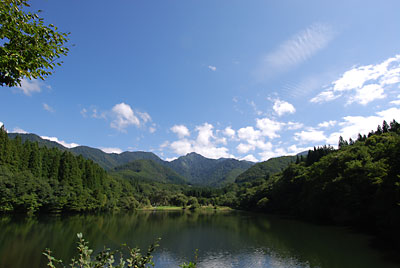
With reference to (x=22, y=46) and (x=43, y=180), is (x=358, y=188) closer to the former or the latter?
(x=22, y=46)

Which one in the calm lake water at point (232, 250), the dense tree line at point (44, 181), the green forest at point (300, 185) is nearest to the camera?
the calm lake water at point (232, 250)

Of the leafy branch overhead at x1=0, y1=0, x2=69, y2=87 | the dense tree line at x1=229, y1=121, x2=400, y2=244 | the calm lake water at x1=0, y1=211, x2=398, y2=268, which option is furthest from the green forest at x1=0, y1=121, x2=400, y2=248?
the leafy branch overhead at x1=0, y1=0, x2=69, y2=87

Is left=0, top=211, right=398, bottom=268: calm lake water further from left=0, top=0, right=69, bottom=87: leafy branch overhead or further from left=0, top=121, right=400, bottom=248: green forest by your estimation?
left=0, top=0, right=69, bottom=87: leafy branch overhead

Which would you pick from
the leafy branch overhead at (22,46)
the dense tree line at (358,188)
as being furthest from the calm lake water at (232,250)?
the leafy branch overhead at (22,46)

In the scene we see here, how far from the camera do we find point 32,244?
2844cm

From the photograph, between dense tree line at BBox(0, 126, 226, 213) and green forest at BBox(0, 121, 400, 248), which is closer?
green forest at BBox(0, 121, 400, 248)

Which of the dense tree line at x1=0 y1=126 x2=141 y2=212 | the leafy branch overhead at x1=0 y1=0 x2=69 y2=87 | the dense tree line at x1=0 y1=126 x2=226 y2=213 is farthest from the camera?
the dense tree line at x1=0 y1=126 x2=226 y2=213

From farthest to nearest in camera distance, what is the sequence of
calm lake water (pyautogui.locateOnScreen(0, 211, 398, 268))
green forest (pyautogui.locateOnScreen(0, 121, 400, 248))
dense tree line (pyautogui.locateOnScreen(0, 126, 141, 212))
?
dense tree line (pyautogui.locateOnScreen(0, 126, 141, 212)), green forest (pyautogui.locateOnScreen(0, 121, 400, 248)), calm lake water (pyautogui.locateOnScreen(0, 211, 398, 268))

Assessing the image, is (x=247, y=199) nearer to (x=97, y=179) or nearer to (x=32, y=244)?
(x=97, y=179)

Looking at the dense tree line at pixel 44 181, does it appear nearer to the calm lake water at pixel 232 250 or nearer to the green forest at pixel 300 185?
the green forest at pixel 300 185

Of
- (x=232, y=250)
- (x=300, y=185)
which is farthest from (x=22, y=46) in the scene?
(x=300, y=185)

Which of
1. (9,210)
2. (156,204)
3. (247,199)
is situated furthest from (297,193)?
(156,204)

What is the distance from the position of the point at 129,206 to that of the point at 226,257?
101m

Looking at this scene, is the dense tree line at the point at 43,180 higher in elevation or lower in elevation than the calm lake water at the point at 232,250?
higher
